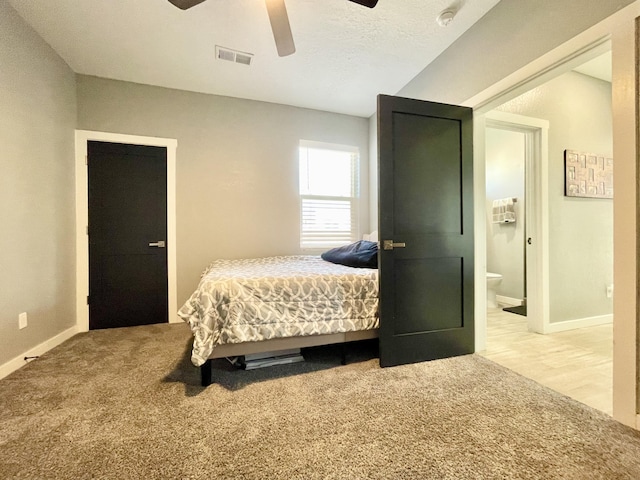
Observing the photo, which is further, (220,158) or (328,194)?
(328,194)

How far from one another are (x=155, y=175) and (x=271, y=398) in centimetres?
285

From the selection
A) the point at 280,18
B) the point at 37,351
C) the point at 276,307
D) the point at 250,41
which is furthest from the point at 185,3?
the point at 37,351

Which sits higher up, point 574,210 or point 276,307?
point 574,210

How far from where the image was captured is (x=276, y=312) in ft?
6.15

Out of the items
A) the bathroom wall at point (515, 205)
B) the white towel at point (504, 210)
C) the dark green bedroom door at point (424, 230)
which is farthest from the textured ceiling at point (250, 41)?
the white towel at point (504, 210)

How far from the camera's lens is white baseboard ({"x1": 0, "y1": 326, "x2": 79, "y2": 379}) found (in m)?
1.94

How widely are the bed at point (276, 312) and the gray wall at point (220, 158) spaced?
1.55 metres

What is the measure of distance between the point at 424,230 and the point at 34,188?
10.9 feet

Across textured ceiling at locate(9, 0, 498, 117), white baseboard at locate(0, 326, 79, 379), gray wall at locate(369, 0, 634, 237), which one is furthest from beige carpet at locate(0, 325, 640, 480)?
textured ceiling at locate(9, 0, 498, 117)

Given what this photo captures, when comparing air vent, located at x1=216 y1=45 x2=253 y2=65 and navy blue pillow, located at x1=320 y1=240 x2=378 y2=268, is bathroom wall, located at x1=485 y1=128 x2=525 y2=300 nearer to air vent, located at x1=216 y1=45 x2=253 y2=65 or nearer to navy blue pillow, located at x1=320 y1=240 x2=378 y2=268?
navy blue pillow, located at x1=320 y1=240 x2=378 y2=268

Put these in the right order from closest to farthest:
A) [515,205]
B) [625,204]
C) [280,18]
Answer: [625,204] → [280,18] → [515,205]

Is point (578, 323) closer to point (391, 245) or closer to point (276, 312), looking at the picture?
point (391, 245)

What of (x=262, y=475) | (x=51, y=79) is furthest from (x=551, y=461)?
(x=51, y=79)

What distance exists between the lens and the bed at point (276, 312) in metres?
1.73
